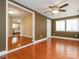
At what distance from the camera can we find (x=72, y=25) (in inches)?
298

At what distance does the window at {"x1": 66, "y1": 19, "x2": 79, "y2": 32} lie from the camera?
7.24 metres

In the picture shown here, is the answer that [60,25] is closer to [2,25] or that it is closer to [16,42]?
[16,42]

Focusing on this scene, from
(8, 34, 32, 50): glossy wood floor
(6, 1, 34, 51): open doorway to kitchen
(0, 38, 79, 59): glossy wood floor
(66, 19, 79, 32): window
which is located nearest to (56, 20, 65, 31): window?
(66, 19, 79, 32): window

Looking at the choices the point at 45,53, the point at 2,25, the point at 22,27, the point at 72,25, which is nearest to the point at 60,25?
the point at 72,25

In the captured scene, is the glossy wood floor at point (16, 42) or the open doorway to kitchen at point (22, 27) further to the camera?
the open doorway to kitchen at point (22, 27)

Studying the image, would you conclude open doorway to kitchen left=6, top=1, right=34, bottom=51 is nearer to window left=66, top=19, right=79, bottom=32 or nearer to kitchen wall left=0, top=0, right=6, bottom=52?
kitchen wall left=0, top=0, right=6, bottom=52

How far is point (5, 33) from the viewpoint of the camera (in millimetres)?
3342

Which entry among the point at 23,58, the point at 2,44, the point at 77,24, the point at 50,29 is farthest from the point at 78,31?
the point at 2,44

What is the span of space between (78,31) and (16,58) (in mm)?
6112

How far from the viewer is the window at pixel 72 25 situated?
724 centimetres

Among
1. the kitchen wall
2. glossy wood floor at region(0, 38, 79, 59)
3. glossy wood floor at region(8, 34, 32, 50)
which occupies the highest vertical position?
the kitchen wall

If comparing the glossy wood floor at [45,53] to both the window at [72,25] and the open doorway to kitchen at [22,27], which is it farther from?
the window at [72,25]

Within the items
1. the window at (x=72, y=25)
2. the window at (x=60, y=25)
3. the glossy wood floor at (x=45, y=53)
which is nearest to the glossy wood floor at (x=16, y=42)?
the glossy wood floor at (x=45, y=53)

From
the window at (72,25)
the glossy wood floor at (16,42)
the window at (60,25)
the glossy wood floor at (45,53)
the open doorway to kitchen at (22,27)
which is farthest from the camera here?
the window at (60,25)
